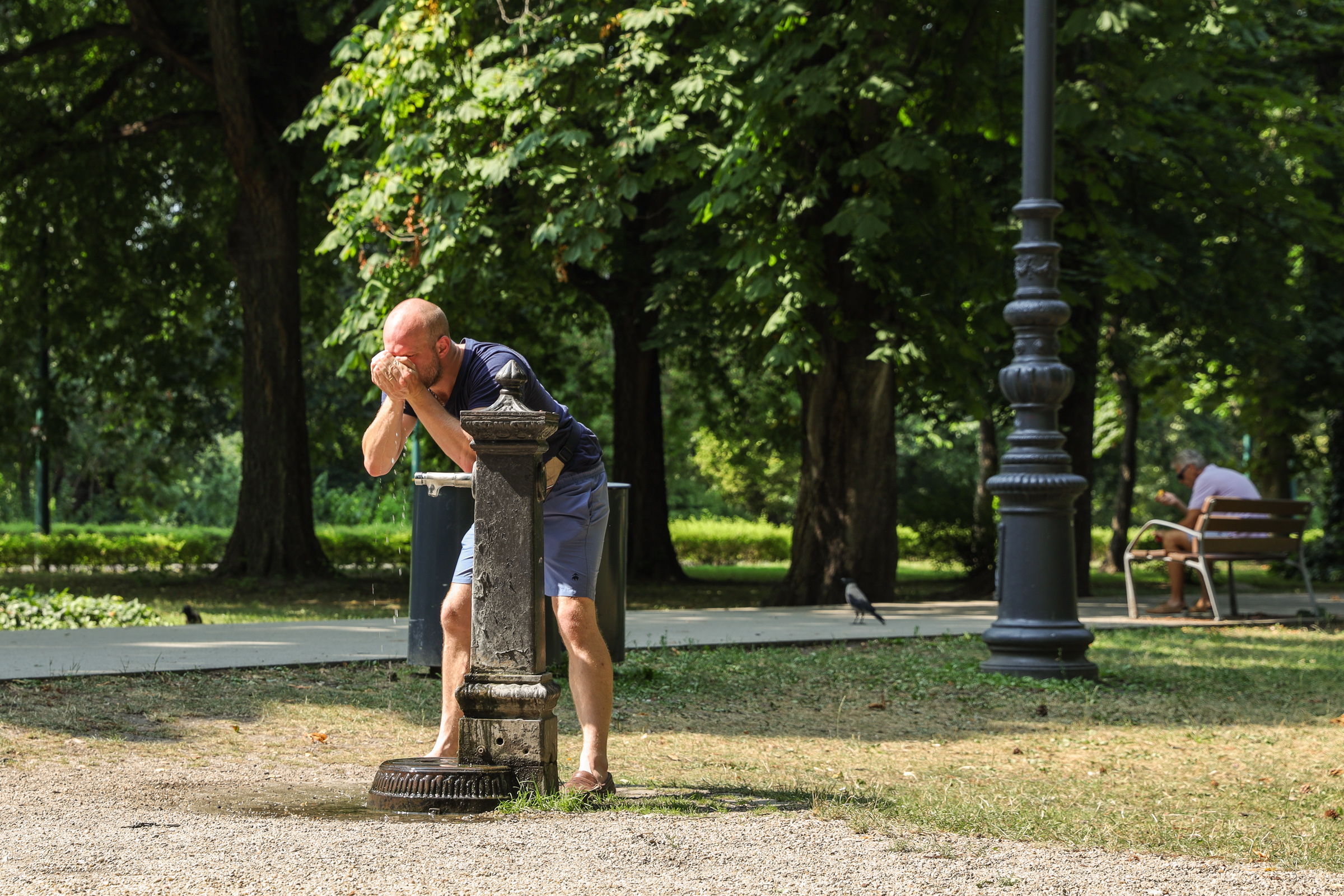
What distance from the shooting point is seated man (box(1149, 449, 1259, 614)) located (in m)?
11.8

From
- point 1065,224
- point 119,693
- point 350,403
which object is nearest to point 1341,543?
point 1065,224

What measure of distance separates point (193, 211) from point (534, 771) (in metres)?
17.9

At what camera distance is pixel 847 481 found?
510 inches

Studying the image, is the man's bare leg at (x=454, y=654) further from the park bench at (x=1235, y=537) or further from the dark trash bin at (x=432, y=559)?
the park bench at (x=1235, y=537)

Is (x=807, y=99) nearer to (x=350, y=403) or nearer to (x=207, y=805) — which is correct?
(x=207, y=805)

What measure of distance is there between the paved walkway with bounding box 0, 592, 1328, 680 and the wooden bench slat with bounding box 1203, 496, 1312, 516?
0.96 metres

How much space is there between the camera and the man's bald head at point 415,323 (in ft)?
13.9

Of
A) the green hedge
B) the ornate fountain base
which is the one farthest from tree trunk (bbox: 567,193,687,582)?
the ornate fountain base

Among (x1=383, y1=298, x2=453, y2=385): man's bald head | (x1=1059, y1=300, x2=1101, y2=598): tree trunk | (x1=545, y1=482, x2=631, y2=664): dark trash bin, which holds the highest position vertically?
(x1=1059, y1=300, x2=1101, y2=598): tree trunk

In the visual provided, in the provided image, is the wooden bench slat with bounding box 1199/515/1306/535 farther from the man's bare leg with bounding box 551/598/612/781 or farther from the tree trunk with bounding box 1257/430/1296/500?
the tree trunk with bounding box 1257/430/1296/500

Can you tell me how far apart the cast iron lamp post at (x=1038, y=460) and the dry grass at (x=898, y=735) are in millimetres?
296

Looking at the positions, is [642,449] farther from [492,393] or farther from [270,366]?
[492,393]

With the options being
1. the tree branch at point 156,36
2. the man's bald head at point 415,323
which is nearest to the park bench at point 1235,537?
the man's bald head at point 415,323

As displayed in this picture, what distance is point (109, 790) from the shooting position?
451 cm
